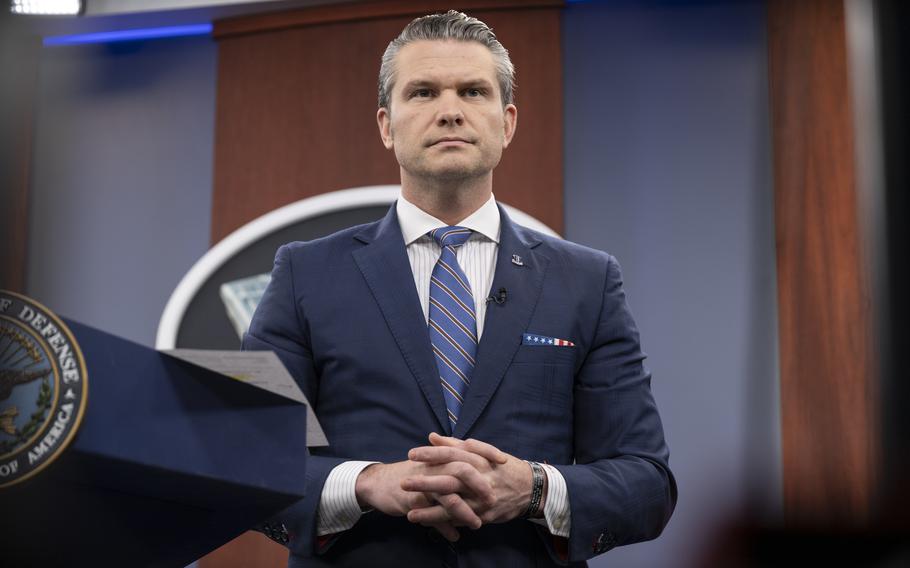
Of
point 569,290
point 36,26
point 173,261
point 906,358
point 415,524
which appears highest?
point 36,26

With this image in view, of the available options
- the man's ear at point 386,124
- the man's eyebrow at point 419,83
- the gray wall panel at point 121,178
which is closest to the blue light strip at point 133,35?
the gray wall panel at point 121,178

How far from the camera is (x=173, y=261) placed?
12.7 ft

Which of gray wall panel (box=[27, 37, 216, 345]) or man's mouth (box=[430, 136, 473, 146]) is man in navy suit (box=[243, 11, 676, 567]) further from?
gray wall panel (box=[27, 37, 216, 345])

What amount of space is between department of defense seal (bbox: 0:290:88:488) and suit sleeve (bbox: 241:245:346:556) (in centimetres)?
63

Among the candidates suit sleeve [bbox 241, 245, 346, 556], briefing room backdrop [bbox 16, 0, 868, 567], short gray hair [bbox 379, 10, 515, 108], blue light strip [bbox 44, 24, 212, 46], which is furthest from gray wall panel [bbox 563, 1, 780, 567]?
suit sleeve [bbox 241, 245, 346, 556]

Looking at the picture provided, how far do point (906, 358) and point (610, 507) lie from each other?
75 cm

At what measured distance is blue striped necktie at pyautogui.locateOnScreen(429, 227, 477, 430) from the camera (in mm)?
1598

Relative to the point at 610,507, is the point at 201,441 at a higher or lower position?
higher

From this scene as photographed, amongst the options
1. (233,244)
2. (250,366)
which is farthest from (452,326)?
(233,244)

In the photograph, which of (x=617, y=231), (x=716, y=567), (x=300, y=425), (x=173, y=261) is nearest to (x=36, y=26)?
(x=173, y=261)

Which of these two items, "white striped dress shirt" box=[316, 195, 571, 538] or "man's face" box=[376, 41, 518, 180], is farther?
"man's face" box=[376, 41, 518, 180]

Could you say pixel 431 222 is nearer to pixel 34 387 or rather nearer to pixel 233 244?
pixel 34 387

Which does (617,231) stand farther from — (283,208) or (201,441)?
(201,441)

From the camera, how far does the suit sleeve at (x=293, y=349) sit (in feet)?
4.94
